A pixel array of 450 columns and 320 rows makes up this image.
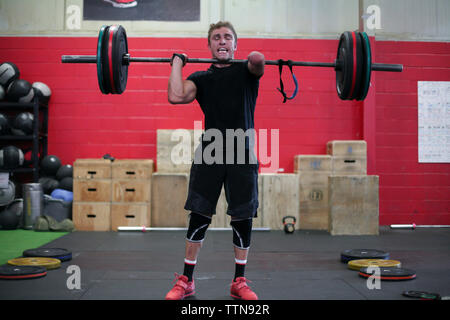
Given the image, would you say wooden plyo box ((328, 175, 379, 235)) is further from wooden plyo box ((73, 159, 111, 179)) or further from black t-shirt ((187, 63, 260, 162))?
black t-shirt ((187, 63, 260, 162))

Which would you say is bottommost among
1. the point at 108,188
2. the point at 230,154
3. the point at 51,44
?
the point at 108,188

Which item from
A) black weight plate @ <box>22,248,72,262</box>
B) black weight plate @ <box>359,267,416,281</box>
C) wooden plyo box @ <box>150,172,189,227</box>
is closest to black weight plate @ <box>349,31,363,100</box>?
black weight plate @ <box>359,267,416,281</box>

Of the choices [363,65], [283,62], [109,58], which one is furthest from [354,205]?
[109,58]

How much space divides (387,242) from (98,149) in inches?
132

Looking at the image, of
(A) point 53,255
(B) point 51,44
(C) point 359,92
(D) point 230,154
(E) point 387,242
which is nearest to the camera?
(D) point 230,154

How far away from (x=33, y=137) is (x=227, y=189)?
349cm

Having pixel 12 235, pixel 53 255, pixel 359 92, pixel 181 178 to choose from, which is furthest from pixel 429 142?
pixel 12 235

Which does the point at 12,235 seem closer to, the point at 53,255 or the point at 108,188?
the point at 108,188

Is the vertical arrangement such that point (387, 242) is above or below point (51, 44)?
below

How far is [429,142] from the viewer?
5.26m

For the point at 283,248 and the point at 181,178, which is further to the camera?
the point at 181,178

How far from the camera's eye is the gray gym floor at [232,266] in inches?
87.6

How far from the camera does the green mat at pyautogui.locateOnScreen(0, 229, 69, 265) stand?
339cm

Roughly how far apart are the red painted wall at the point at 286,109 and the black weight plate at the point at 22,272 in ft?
9.04
